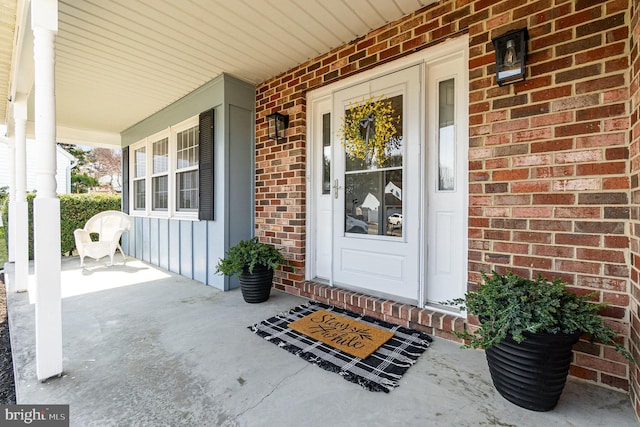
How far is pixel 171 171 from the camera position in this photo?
4.59 metres

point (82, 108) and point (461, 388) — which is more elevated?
point (82, 108)

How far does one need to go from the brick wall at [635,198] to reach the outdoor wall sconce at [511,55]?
0.47 m

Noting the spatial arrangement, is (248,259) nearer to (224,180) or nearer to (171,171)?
(224,180)

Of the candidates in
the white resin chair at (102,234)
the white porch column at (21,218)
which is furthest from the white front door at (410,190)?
the white resin chair at (102,234)

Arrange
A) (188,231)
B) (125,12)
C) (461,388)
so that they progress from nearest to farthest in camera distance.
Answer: (461,388)
(125,12)
(188,231)

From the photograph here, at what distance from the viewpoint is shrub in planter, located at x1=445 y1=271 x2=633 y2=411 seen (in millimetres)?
1385

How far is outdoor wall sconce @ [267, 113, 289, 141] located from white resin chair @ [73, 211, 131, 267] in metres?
3.53

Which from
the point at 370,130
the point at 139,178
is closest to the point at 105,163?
the point at 139,178

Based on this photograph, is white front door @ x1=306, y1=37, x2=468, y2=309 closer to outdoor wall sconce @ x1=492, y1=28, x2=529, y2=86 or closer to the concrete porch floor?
outdoor wall sconce @ x1=492, y1=28, x2=529, y2=86

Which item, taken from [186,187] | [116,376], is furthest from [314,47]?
[116,376]

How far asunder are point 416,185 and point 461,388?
148cm

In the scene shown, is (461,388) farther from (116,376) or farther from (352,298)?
(116,376)

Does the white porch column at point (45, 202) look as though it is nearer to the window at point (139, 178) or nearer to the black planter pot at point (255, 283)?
the black planter pot at point (255, 283)

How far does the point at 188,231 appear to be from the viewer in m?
4.16
